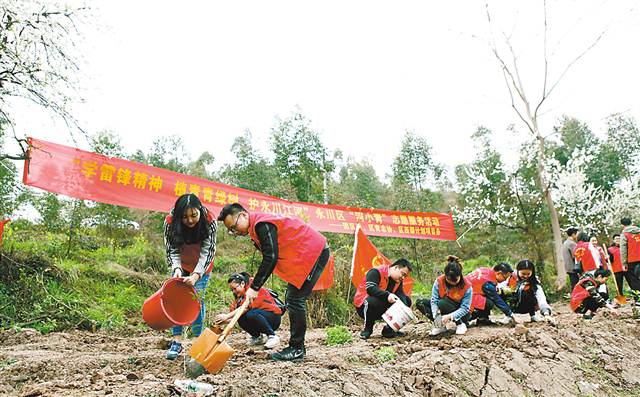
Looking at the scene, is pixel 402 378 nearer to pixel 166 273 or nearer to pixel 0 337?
pixel 0 337

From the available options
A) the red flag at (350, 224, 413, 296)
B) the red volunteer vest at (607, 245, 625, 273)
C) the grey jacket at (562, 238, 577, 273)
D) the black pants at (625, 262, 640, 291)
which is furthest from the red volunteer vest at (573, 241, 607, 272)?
the red flag at (350, 224, 413, 296)

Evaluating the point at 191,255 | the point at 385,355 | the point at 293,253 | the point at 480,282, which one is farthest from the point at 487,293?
the point at 191,255

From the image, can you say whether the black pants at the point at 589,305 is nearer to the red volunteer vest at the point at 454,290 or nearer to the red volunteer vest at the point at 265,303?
the red volunteer vest at the point at 454,290

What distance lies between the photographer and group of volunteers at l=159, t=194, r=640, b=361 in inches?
130

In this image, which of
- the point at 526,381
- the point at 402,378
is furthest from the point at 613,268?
the point at 402,378

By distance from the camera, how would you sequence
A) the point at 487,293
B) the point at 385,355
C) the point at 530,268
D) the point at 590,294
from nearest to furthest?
the point at 385,355 → the point at 487,293 → the point at 530,268 → the point at 590,294

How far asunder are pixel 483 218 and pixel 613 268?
22.0 feet

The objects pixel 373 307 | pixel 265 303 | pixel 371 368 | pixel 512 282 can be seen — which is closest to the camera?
pixel 371 368

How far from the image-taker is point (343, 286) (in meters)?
8.41

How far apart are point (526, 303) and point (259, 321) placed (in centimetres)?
331

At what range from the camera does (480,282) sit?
5.55 metres

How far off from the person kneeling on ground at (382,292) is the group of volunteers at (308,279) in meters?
0.01

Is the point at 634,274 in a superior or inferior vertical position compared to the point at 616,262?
inferior

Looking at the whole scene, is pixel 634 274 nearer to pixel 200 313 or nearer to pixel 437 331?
pixel 437 331
